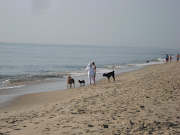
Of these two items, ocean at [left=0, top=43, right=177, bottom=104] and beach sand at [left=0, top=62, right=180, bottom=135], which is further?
ocean at [left=0, top=43, right=177, bottom=104]

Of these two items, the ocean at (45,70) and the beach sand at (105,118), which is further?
the ocean at (45,70)

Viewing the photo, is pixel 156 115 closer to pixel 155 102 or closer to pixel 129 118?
pixel 129 118

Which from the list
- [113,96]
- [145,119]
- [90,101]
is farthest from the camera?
[113,96]

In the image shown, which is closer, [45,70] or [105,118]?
[105,118]

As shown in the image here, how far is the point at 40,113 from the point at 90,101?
1.96 metres

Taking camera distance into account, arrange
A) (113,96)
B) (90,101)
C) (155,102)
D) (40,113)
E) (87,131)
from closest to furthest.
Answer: (87,131), (40,113), (155,102), (90,101), (113,96)

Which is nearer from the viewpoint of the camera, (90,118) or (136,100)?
(90,118)

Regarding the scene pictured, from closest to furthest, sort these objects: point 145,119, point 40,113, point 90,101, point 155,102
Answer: point 145,119
point 40,113
point 155,102
point 90,101

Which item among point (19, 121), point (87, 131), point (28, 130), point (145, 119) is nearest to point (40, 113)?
point (19, 121)

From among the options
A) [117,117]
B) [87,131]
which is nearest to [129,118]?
[117,117]

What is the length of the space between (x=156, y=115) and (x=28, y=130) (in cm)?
334

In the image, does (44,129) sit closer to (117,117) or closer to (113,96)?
(117,117)

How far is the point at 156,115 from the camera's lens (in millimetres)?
5332

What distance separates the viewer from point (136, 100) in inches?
275
